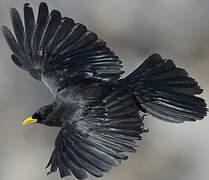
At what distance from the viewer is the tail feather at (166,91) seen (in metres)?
10.6

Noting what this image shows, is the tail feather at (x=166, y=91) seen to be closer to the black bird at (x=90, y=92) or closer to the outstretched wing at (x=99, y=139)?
the black bird at (x=90, y=92)

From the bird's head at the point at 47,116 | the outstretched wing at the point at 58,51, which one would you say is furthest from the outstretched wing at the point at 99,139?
the outstretched wing at the point at 58,51

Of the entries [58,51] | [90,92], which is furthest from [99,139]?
[58,51]

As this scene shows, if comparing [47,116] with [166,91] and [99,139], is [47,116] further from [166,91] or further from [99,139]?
[166,91]

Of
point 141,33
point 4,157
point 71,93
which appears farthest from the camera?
point 141,33

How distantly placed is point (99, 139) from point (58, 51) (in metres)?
2.12

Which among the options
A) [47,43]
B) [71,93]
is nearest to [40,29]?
[47,43]

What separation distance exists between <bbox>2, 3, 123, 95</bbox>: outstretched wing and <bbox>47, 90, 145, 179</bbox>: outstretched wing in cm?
102

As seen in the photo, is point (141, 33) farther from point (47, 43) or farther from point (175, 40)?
point (47, 43)

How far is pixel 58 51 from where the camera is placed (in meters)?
11.4

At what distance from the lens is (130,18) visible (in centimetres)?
1692

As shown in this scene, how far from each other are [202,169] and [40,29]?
4.37m

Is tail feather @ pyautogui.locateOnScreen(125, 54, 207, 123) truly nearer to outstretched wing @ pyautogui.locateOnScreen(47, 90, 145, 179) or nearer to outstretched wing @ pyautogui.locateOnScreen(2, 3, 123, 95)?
outstretched wing @ pyautogui.locateOnScreen(2, 3, 123, 95)

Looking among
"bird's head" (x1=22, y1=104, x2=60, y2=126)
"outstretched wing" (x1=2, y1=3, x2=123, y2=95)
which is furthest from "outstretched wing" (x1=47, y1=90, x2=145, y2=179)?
"outstretched wing" (x1=2, y1=3, x2=123, y2=95)
